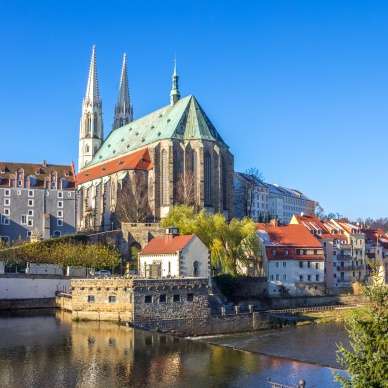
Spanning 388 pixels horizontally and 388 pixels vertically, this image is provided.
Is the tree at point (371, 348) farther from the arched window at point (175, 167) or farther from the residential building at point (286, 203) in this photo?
the residential building at point (286, 203)

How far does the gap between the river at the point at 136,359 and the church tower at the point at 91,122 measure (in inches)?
3752

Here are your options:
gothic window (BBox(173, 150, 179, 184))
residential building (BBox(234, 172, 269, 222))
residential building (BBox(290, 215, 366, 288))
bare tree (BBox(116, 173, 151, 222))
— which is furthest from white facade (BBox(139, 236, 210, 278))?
residential building (BBox(234, 172, 269, 222))

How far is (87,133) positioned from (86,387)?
384 feet

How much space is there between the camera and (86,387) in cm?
2741

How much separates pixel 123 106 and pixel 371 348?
133 metres

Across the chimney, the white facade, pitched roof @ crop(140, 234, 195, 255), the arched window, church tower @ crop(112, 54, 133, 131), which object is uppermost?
church tower @ crop(112, 54, 133, 131)

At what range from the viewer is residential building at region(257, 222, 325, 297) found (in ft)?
234

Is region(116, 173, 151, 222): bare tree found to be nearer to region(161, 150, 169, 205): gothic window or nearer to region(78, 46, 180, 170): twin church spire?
region(161, 150, 169, 205): gothic window

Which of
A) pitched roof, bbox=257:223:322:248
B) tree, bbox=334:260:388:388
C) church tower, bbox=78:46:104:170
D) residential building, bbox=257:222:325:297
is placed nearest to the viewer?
tree, bbox=334:260:388:388

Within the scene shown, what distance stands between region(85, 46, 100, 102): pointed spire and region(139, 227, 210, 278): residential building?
8734cm

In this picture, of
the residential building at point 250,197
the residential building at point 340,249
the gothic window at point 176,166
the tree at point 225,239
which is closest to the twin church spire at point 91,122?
the residential building at point 250,197

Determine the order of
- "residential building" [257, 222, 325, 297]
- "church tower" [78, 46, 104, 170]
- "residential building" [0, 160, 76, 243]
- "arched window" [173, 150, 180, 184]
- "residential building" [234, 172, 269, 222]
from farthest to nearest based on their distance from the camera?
"church tower" [78, 46, 104, 170] → "residential building" [234, 172, 269, 222] → "arched window" [173, 150, 180, 184] → "residential building" [0, 160, 76, 243] → "residential building" [257, 222, 325, 297]

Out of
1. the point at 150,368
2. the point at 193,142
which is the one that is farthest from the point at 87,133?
the point at 150,368

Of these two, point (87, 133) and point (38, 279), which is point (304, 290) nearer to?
point (38, 279)
